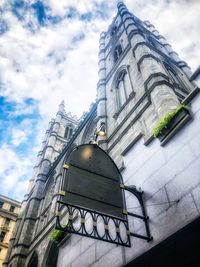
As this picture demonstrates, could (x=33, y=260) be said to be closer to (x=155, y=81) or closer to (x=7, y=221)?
(x=155, y=81)

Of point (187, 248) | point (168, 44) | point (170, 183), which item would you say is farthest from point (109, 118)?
point (168, 44)

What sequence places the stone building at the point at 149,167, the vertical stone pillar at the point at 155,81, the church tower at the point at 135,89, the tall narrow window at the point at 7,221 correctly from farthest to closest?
the tall narrow window at the point at 7,221
the church tower at the point at 135,89
the vertical stone pillar at the point at 155,81
the stone building at the point at 149,167

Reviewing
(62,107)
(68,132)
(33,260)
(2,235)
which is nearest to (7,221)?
(2,235)

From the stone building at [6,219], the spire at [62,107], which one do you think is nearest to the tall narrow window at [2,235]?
the stone building at [6,219]

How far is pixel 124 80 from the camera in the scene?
582 inches

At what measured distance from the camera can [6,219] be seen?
131 ft

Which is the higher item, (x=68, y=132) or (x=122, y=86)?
(x=68, y=132)

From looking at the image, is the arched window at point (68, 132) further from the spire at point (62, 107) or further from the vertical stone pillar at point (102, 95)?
the vertical stone pillar at point (102, 95)

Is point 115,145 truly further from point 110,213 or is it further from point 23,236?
point 23,236

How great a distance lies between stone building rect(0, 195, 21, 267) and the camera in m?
35.4

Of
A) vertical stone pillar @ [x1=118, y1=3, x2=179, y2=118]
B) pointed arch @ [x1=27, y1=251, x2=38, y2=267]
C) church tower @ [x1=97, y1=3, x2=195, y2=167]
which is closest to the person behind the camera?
vertical stone pillar @ [x1=118, y1=3, x2=179, y2=118]

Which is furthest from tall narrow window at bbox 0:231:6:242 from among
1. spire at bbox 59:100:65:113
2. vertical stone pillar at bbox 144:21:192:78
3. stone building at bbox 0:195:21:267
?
vertical stone pillar at bbox 144:21:192:78

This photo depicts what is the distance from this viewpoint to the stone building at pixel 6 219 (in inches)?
1394

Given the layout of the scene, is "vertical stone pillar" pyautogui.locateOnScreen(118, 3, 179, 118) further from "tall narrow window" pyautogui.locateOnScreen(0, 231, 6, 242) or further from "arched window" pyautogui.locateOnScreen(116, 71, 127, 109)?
"tall narrow window" pyautogui.locateOnScreen(0, 231, 6, 242)
